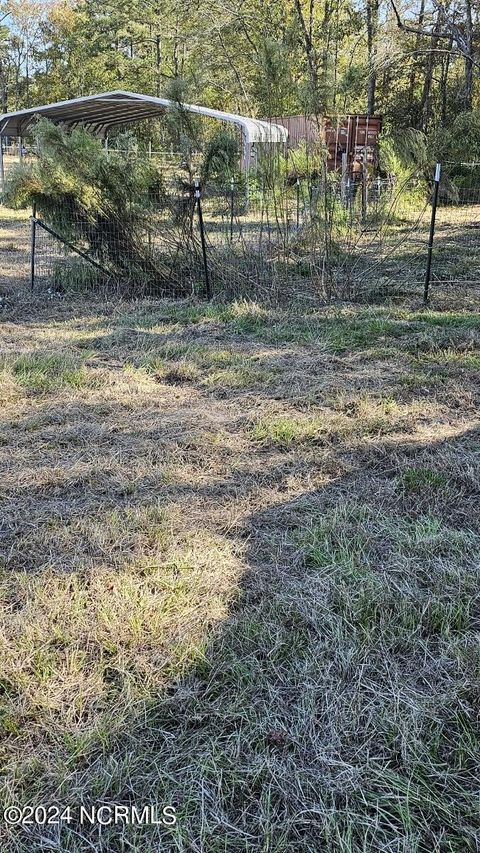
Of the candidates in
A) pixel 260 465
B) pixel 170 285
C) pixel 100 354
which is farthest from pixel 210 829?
pixel 170 285

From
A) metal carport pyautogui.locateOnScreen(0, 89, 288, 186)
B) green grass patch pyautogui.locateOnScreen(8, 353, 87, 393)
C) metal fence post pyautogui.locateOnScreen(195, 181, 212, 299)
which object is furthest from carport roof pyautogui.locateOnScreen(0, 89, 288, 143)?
green grass patch pyautogui.locateOnScreen(8, 353, 87, 393)

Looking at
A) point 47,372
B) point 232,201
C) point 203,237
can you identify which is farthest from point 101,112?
point 47,372

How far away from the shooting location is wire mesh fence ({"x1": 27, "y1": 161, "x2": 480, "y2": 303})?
617cm

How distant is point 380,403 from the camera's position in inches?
147

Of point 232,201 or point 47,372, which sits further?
point 232,201

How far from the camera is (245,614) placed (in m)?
1.99

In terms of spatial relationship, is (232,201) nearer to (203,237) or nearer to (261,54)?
(203,237)

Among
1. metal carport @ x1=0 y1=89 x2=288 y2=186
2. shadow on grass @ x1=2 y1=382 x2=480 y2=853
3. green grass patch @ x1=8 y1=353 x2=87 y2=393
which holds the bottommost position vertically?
shadow on grass @ x1=2 y1=382 x2=480 y2=853

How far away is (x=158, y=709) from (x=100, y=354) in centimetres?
354

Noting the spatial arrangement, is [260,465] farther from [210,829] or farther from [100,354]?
[100,354]

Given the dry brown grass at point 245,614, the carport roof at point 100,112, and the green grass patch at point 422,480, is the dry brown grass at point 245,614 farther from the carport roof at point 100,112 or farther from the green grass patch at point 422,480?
the carport roof at point 100,112

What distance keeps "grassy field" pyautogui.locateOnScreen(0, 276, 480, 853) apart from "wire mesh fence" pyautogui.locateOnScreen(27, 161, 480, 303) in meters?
2.69

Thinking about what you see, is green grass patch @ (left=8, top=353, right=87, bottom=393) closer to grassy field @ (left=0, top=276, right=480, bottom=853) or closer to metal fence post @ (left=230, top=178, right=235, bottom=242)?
grassy field @ (left=0, top=276, right=480, bottom=853)

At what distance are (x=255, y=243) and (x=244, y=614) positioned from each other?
5205mm
